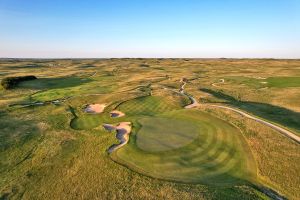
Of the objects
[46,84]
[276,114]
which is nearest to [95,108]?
[276,114]

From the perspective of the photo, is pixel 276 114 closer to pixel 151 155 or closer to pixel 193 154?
pixel 193 154

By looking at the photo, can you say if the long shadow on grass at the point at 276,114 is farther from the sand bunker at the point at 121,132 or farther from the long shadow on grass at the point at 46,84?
the long shadow on grass at the point at 46,84

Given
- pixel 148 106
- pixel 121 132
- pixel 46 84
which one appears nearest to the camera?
pixel 121 132

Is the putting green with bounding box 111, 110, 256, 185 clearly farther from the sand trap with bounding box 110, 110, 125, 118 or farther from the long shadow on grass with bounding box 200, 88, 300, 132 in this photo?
the long shadow on grass with bounding box 200, 88, 300, 132

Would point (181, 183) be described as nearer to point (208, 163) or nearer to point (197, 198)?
point (197, 198)

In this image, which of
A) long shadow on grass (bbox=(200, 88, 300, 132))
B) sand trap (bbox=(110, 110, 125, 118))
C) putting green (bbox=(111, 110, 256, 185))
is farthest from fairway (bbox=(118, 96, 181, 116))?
long shadow on grass (bbox=(200, 88, 300, 132))

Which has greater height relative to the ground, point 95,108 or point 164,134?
point 164,134
